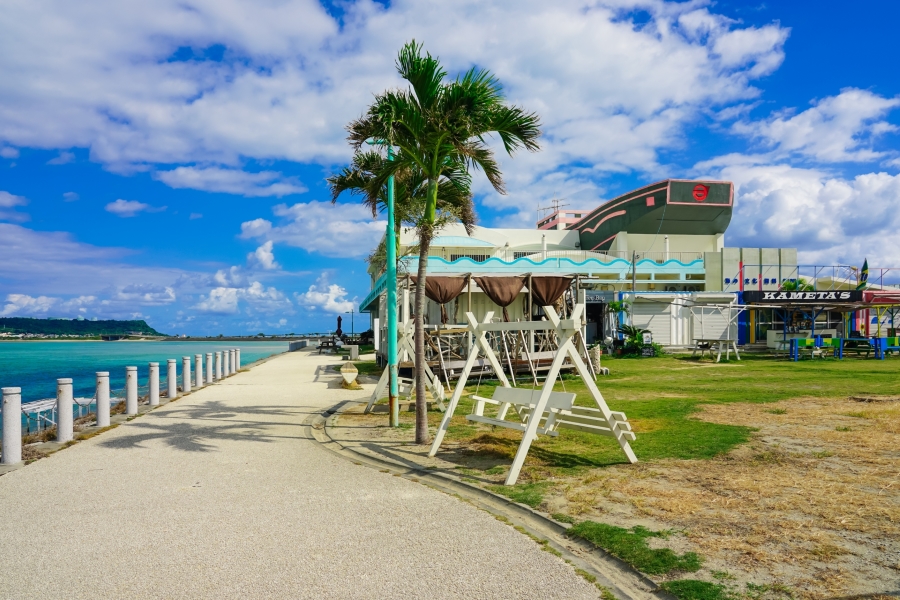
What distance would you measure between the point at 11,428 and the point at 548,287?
13.6m

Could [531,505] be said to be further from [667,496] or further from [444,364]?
[444,364]

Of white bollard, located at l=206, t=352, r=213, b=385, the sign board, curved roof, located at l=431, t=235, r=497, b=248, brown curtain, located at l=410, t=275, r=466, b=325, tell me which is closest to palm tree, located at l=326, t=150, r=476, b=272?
brown curtain, located at l=410, t=275, r=466, b=325

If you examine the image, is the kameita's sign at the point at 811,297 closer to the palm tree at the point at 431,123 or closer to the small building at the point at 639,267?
the small building at the point at 639,267

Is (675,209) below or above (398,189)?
above

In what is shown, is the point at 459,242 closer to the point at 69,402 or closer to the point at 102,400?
the point at 102,400

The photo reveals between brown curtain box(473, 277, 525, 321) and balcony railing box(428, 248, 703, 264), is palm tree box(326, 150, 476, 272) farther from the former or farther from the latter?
balcony railing box(428, 248, 703, 264)

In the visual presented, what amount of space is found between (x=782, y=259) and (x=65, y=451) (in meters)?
39.0

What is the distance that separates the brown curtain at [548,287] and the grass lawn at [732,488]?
→ 6756 mm

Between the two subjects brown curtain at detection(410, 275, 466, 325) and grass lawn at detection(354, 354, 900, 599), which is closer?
grass lawn at detection(354, 354, 900, 599)

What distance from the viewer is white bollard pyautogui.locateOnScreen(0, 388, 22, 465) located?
7777 millimetres

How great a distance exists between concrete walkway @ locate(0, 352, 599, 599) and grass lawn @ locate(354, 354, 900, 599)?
741mm

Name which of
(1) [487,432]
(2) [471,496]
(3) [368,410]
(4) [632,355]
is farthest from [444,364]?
(4) [632,355]

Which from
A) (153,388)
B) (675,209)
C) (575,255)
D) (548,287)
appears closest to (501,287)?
(548,287)

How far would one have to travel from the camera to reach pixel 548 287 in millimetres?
18578
